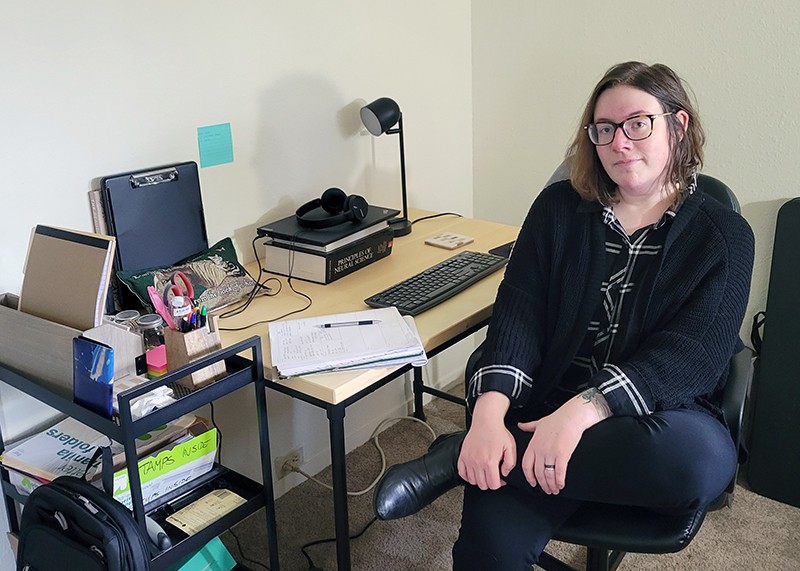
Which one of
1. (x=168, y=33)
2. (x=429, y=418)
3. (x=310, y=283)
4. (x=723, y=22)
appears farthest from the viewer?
(x=429, y=418)

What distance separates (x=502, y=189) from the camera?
272 centimetres

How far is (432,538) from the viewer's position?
2.09 meters

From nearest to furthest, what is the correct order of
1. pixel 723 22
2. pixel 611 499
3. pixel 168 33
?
1. pixel 611 499
2. pixel 168 33
3. pixel 723 22

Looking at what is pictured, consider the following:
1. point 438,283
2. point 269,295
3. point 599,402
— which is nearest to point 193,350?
point 269,295

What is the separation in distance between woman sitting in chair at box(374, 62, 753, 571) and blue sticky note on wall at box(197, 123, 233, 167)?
778mm

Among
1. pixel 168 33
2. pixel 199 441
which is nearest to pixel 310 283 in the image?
pixel 199 441

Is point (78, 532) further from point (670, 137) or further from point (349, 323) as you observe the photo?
point (670, 137)

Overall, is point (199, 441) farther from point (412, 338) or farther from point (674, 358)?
point (674, 358)

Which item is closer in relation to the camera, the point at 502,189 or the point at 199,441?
the point at 199,441

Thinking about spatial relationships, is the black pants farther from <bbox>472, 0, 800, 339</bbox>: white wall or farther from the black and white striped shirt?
<bbox>472, 0, 800, 339</bbox>: white wall

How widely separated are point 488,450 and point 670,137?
0.70m

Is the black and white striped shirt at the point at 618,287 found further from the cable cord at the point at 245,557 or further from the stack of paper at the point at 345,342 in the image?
the cable cord at the point at 245,557

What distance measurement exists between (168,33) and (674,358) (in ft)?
4.21

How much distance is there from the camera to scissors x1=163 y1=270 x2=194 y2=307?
1.41m
